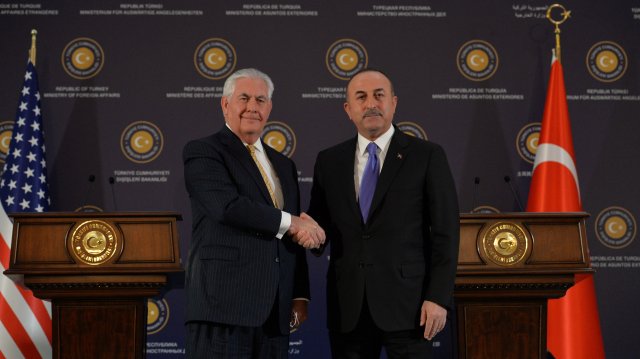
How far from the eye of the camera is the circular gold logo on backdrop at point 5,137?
460cm

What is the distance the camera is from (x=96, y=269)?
3.23 m

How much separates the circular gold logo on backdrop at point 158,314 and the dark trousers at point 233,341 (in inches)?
79.2

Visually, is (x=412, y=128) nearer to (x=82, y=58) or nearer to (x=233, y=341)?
(x=82, y=58)

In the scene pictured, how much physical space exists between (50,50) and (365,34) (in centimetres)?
226

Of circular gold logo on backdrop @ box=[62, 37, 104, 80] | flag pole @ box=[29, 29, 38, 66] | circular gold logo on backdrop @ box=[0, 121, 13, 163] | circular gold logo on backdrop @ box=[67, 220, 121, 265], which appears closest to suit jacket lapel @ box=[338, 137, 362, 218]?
circular gold logo on backdrop @ box=[67, 220, 121, 265]

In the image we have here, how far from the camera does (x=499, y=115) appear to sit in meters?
4.78

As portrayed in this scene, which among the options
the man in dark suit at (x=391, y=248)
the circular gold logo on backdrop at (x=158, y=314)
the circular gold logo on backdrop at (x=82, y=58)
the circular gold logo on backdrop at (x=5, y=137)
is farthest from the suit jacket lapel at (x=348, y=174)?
the circular gold logo on backdrop at (x=5, y=137)

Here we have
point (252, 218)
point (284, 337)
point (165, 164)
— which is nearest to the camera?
point (252, 218)

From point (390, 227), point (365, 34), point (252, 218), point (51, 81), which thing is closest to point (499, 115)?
point (365, 34)

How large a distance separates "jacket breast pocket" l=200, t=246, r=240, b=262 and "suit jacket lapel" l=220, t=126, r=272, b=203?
252 mm

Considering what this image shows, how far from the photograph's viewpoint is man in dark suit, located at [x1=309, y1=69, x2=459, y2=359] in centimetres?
253

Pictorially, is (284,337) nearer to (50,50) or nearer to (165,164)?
(165,164)

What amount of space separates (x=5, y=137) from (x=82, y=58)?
766mm

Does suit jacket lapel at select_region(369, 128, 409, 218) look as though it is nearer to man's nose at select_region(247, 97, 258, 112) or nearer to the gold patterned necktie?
the gold patterned necktie
